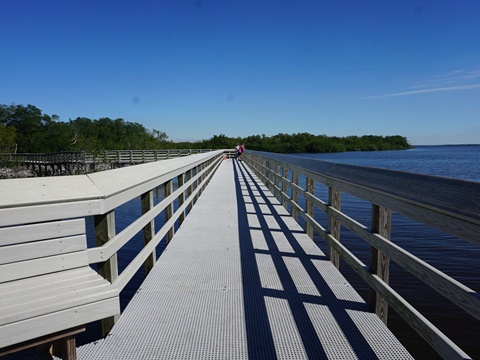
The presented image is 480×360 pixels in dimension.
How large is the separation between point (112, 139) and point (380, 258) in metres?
122

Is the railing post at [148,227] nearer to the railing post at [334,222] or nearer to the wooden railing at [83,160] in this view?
the railing post at [334,222]

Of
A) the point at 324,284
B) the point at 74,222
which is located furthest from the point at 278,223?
the point at 74,222

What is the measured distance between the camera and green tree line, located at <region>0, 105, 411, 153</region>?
81.1m

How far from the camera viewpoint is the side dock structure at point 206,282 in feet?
6.26

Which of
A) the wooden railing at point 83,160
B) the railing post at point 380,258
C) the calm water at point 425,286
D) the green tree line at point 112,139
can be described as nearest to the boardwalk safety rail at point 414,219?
the railing post at point 380,258

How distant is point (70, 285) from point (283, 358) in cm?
131

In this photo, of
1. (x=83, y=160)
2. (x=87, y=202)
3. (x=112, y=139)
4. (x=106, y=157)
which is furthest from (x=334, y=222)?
(x=112, y=139)

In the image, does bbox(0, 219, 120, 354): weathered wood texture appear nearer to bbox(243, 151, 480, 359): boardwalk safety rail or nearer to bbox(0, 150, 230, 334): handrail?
bbox(0, 150, 230, 334): handrail

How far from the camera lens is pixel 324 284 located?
3617 mm

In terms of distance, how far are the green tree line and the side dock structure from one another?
172ft

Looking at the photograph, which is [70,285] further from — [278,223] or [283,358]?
[278,223]

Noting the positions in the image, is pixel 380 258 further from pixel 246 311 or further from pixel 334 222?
pixel 334 222

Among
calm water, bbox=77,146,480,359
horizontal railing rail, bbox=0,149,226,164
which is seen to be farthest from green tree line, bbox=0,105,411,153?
calm water, bbox=77,146,480,359

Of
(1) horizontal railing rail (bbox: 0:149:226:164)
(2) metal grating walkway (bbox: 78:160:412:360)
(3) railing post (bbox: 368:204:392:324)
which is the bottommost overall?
(1) horizontal railing rail (bbox: 0:149:226:164)
